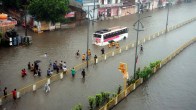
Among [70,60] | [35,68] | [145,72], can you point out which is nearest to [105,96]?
[145,72]

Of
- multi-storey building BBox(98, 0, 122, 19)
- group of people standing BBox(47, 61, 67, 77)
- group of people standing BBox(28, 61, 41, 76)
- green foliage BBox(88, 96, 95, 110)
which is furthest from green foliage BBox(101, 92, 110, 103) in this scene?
multi-storey building BBox(98, 0, 122, 19)

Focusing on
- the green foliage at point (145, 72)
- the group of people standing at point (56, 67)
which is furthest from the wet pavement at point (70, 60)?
the green foliage at point (145, 72)

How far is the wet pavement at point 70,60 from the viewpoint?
3159cm

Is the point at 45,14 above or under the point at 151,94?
above

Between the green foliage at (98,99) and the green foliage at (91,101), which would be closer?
the green foliage at (91,101)

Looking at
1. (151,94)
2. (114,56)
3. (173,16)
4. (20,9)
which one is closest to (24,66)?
(114,56)

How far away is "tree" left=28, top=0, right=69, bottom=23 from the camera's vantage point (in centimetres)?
5525

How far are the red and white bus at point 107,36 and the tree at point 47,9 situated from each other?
9220mm

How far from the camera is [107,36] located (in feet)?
168

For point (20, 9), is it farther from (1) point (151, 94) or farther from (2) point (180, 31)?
(1) point (151, 94)

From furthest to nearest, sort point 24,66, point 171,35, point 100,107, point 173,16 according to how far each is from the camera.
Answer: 1. point 173,16
2. point 171,35
3. point 24,66
4. point 100,107

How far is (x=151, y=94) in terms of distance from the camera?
3425 cm

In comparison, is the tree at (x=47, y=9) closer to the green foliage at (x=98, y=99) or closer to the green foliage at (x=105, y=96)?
the green foliage at (x=105, y=96)

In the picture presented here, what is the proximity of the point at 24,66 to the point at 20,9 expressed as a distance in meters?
27.7
